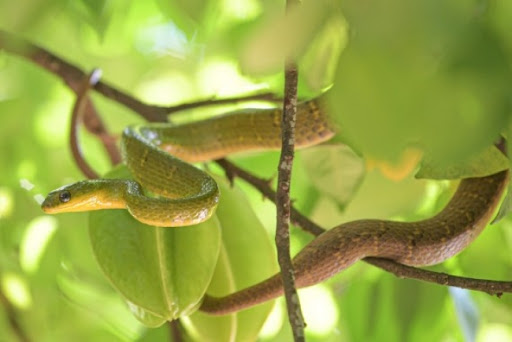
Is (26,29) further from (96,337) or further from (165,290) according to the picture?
(96,337)

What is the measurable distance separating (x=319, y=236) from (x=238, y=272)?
0.12 metres

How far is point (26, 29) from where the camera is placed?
0.48 m

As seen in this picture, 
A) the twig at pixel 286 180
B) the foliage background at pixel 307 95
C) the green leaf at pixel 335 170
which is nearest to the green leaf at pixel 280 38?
the foliage background at pixel 307 95

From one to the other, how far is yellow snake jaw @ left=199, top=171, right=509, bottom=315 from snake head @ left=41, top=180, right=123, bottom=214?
0.56 ft

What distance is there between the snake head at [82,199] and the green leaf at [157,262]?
0.09 ft

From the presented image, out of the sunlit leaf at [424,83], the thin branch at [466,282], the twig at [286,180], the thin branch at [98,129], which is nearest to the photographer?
the sunlit leaf at [424,83]

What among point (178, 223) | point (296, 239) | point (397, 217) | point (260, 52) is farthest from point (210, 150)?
point (260, 52)

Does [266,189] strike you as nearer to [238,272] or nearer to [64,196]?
[238,272]

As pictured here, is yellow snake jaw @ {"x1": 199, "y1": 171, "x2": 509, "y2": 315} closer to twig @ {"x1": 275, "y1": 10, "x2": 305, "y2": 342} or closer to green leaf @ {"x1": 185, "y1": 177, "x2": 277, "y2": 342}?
green leaf @ {"x1": 185, "y1": 177, "x2": 277, "y2": 342}

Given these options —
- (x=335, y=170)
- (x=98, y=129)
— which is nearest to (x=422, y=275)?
(x=335, y=170)

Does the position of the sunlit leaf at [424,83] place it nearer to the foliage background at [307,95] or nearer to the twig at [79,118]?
the foliage background at [307,95]

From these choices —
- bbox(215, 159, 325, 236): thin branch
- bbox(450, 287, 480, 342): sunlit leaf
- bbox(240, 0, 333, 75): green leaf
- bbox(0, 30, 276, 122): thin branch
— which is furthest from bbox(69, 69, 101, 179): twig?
bbox(240, 0, 333, 75): green leaf

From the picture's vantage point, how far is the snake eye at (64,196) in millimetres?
876

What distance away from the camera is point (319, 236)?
0.85m
